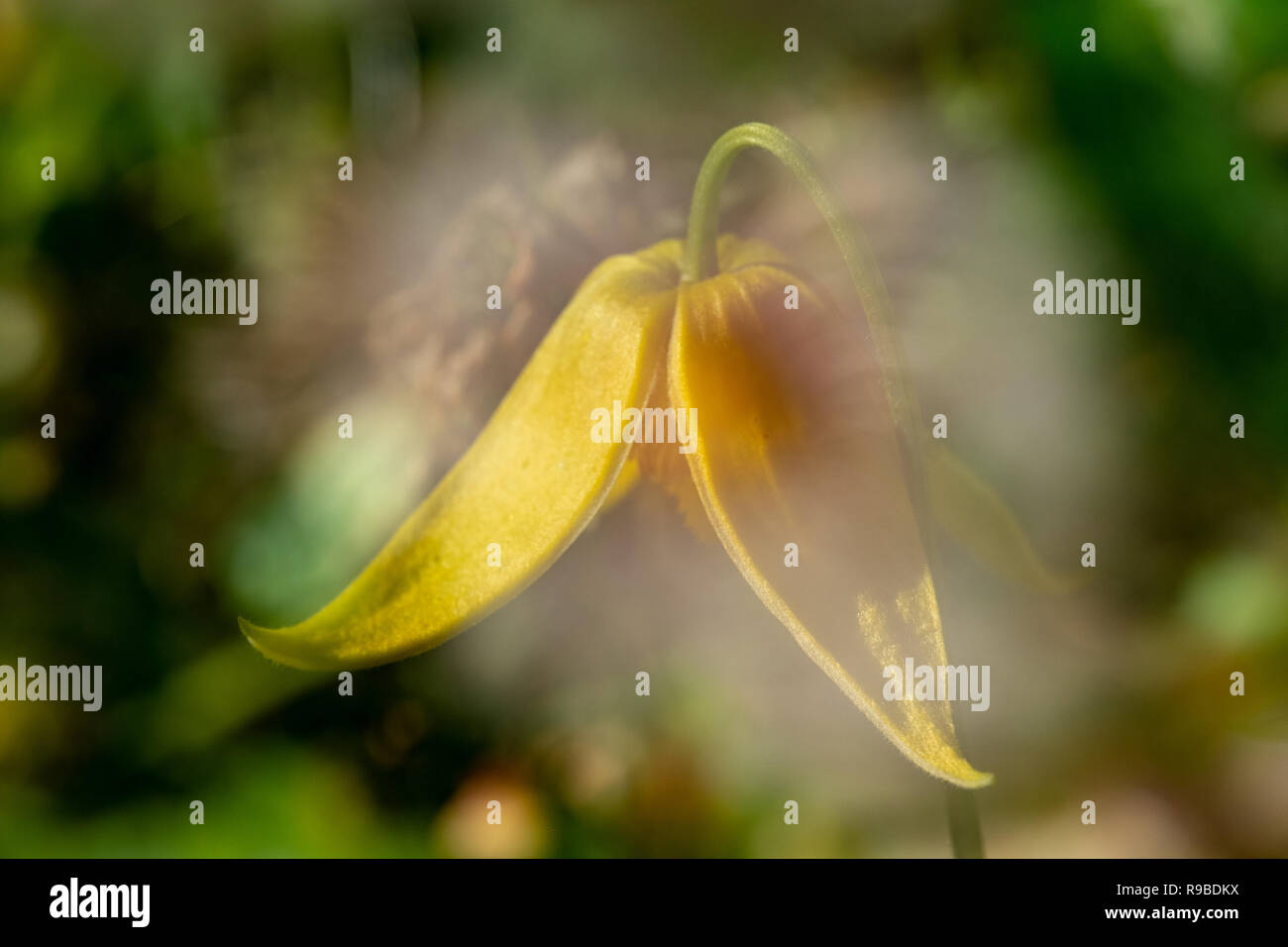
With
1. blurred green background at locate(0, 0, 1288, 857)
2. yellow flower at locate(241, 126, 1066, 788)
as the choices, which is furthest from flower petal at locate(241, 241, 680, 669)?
blurred green background at locate(0, 0, 1288, 857)

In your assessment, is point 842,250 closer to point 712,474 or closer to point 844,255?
point 844,255

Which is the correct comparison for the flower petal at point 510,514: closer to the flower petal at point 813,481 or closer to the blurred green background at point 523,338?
the flower petal at point 813,481

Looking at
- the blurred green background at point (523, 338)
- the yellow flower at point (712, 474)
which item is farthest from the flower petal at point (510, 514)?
the blurred green background at point (523, 338)

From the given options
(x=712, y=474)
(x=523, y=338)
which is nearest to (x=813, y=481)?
(x=712, y=474)

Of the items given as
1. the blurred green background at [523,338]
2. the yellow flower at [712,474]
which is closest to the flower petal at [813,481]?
the yellow flower at [712,474]

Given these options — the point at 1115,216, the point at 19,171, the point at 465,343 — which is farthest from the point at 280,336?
the point at 1115,216

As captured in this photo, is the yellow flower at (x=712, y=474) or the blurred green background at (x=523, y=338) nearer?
the yellow flower at (x=712, y=474)

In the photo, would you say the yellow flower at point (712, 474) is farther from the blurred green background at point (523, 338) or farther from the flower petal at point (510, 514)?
the blurred green background at point (523, 338)
